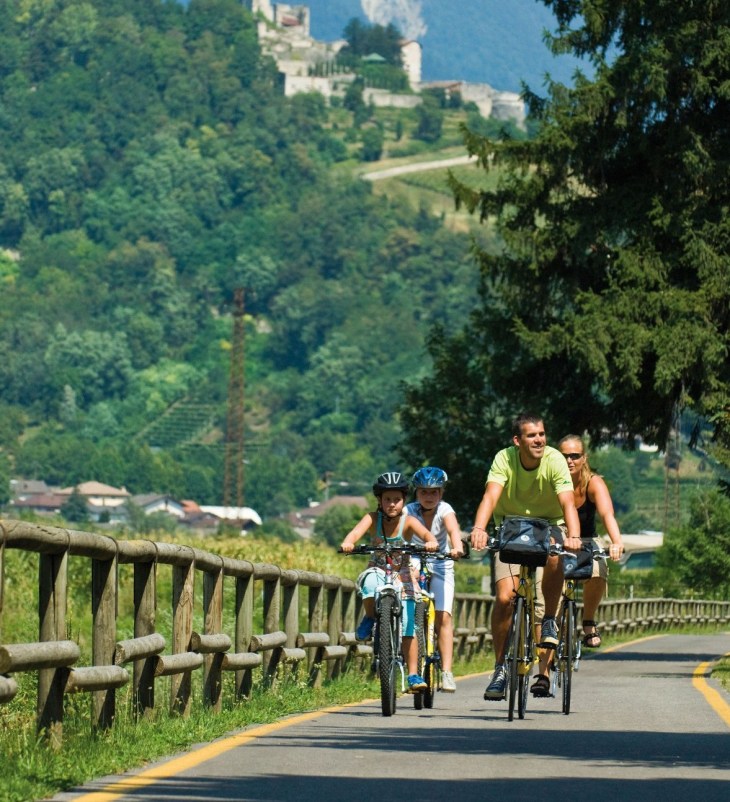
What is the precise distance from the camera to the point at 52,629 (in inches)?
390

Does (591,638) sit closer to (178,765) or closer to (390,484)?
(390,484)

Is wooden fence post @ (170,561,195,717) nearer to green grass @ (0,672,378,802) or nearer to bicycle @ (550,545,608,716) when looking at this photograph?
green grass @ (0,672,378,802)

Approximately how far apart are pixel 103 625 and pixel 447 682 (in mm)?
4673

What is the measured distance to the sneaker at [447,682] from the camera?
14.9 m

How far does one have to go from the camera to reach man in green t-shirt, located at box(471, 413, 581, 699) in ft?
42.7

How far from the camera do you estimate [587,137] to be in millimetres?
36094

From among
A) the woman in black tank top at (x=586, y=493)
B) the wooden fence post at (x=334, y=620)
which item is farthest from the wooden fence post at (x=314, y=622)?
the woman in black tank top at (x=586, y=493)

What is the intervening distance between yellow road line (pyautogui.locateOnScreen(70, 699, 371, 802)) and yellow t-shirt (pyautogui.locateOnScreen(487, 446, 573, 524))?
178cm

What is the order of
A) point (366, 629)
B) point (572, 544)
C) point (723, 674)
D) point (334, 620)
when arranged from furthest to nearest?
point (723, 674) < point (334, 620) < point (366, 629) < point (572, 544)

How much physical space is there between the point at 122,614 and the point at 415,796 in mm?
23771

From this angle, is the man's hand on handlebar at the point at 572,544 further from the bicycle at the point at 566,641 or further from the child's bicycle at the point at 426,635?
the child's bicycle at the point at 426,635

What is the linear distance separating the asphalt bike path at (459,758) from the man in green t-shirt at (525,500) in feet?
2.07

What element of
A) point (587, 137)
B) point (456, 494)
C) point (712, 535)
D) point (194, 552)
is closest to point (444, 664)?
point (194, 552)

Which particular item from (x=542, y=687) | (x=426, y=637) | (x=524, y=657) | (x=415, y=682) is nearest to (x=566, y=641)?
(x=542, y=687)
